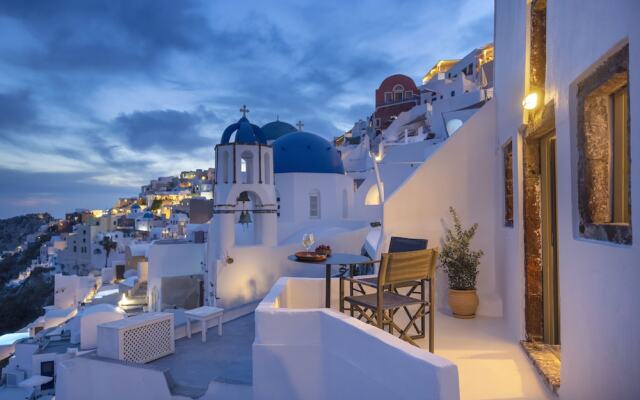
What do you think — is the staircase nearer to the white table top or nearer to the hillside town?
the hillside town

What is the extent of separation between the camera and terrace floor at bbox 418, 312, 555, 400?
315cm

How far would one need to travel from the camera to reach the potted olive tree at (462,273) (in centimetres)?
525

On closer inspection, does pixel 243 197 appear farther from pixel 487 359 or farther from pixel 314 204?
pixel 487 359

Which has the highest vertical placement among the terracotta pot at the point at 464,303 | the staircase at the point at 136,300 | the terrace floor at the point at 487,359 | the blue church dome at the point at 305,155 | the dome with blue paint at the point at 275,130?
the dome with blue paint at the point at 275,130

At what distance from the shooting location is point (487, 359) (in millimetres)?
3838

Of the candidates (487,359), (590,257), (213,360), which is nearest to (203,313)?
(213,360)

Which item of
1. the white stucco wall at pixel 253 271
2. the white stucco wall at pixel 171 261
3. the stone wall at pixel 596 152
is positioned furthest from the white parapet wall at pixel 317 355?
the white stucco wall at pixel 171 261

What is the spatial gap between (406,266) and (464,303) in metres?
2.14

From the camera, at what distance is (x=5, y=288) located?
167ft

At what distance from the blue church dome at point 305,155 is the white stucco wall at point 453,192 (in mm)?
10978

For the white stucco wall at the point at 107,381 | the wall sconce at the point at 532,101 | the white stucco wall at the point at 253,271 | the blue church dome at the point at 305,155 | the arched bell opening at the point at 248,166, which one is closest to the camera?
the wall sconce at the point at 532,101

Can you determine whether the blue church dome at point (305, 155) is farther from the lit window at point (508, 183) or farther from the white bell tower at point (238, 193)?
the lit window at point (508, 183)

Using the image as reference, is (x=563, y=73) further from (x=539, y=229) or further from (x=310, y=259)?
(x=310, y=259)

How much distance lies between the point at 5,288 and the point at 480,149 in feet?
205
